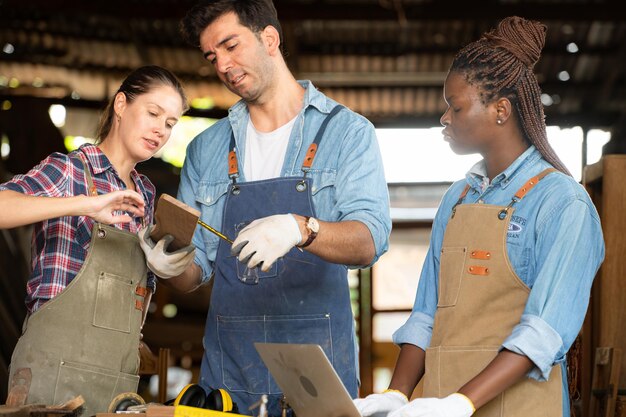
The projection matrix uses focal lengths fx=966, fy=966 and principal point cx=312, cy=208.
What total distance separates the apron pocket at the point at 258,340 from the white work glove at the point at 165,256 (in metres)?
0.24

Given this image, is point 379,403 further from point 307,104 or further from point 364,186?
point 307,104

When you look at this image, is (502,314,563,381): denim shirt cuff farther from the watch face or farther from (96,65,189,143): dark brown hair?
(96,65,189,143): dark brown hair

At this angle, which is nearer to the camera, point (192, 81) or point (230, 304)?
point (230, 304)

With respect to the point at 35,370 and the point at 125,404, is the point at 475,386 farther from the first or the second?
the point at 35,370

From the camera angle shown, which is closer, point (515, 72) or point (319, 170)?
point (515, 72)

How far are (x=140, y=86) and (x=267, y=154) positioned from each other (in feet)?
1.63

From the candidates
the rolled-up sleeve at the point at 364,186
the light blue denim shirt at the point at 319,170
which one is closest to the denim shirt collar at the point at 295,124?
the light blue denim shirt at the point at 319,170

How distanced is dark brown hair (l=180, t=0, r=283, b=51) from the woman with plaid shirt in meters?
0.26

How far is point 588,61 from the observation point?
11375 millimetres

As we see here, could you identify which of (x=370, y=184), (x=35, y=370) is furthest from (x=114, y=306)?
(x=370, y=184)

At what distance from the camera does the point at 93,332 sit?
2.76 metres

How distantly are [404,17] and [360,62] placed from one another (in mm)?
1877

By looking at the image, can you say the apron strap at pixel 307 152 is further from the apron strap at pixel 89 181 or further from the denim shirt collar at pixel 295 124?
the apron strap at pixel 89 181

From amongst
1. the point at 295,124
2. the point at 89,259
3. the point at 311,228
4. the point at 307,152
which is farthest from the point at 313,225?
the point at 89,259
